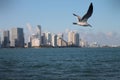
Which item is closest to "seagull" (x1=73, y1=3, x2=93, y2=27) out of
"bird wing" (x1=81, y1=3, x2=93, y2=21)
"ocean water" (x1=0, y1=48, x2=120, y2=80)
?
"bird wing" (x1=81, y1=3, x2=93, y2=21)

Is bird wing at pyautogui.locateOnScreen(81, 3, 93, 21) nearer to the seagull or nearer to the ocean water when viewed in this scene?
the seagull

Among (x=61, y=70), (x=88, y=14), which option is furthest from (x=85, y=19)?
(x=61, y=70)

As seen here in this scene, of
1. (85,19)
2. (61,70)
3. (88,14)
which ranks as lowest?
(61,70)

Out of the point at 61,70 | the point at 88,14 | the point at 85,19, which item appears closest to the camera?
the point at 88,14

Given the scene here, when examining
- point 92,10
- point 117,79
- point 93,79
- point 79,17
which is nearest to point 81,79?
point 93,79

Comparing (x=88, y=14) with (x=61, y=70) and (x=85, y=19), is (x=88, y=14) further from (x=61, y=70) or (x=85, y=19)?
(x=61, y=70)

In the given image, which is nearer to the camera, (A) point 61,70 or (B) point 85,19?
(B) point 85,19

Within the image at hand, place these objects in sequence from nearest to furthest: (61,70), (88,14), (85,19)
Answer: (88,14) → (85,19) → (61,70)

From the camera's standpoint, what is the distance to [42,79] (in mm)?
43250

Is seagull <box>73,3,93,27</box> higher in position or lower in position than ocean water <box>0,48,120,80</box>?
higher

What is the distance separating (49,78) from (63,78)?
75.9 inches

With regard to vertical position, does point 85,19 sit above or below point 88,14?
below

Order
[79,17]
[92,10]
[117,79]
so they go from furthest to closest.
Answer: [117,79], [79,17], [92,10]

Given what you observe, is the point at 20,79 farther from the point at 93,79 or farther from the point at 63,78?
the point at 93,79
